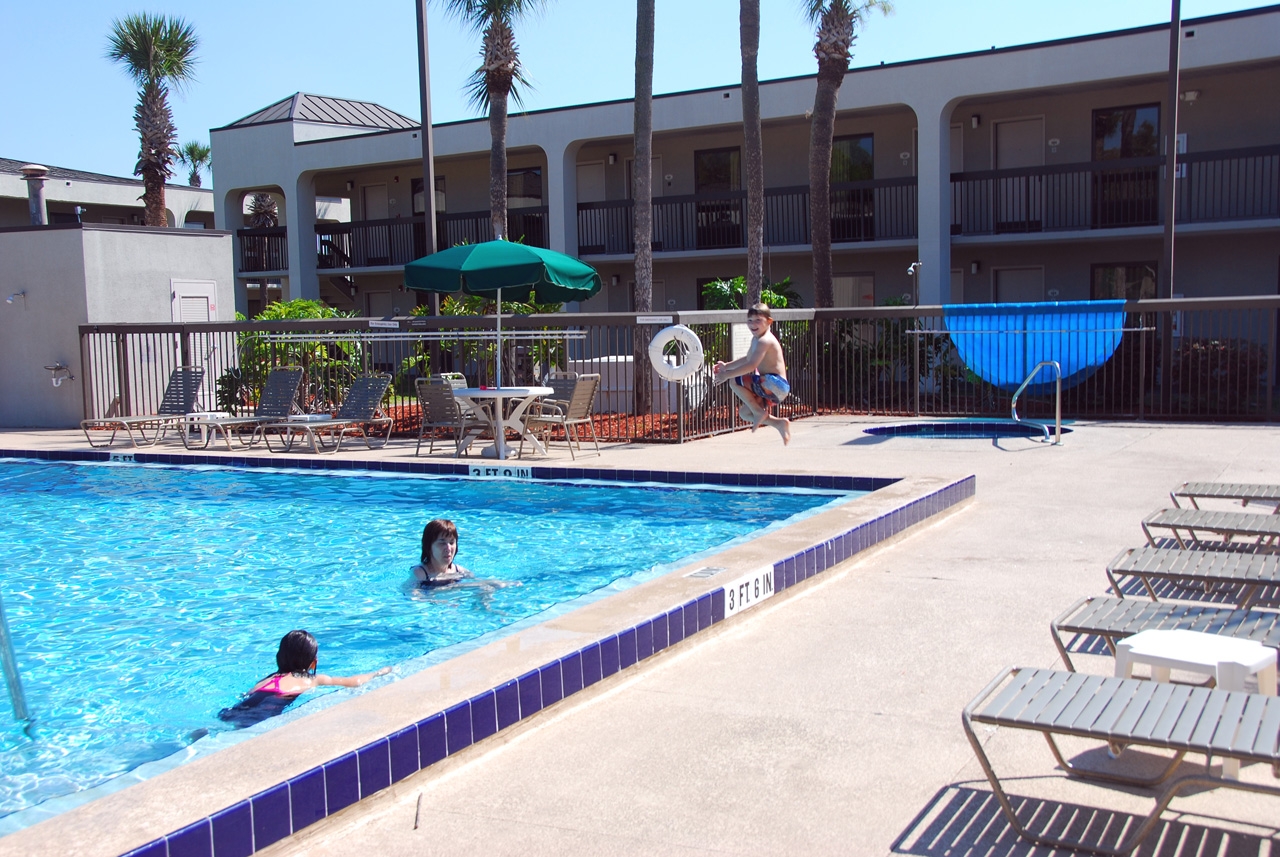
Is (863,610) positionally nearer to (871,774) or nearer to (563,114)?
(871,774)

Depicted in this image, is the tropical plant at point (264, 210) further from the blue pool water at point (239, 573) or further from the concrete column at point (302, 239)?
the blue pool water at point (239, 573)

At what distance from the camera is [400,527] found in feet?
30.5

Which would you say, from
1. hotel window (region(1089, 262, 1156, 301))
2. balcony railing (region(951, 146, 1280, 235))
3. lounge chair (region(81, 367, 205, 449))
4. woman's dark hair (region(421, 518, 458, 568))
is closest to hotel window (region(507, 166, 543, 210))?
balcony railing (region(951, 146, 1280, 235))

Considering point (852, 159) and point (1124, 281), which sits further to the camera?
point (852, 159)

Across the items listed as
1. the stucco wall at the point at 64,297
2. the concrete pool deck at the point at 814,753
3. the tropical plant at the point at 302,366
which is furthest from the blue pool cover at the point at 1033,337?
the stucco wall at the point at 64,297

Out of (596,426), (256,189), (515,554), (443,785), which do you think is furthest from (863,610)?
(256,189)

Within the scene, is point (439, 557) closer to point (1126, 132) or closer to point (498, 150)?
point (498, 150)

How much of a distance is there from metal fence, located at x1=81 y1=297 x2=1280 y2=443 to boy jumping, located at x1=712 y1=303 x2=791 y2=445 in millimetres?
3560

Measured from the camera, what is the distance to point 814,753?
12.0 ft

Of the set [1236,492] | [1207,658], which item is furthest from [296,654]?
[1236,492]

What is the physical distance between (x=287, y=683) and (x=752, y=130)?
45.5ft

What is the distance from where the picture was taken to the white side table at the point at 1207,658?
3395mm

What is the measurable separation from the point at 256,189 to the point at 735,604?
2715 centimetres

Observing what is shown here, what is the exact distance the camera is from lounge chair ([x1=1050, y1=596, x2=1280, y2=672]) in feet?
12.7
